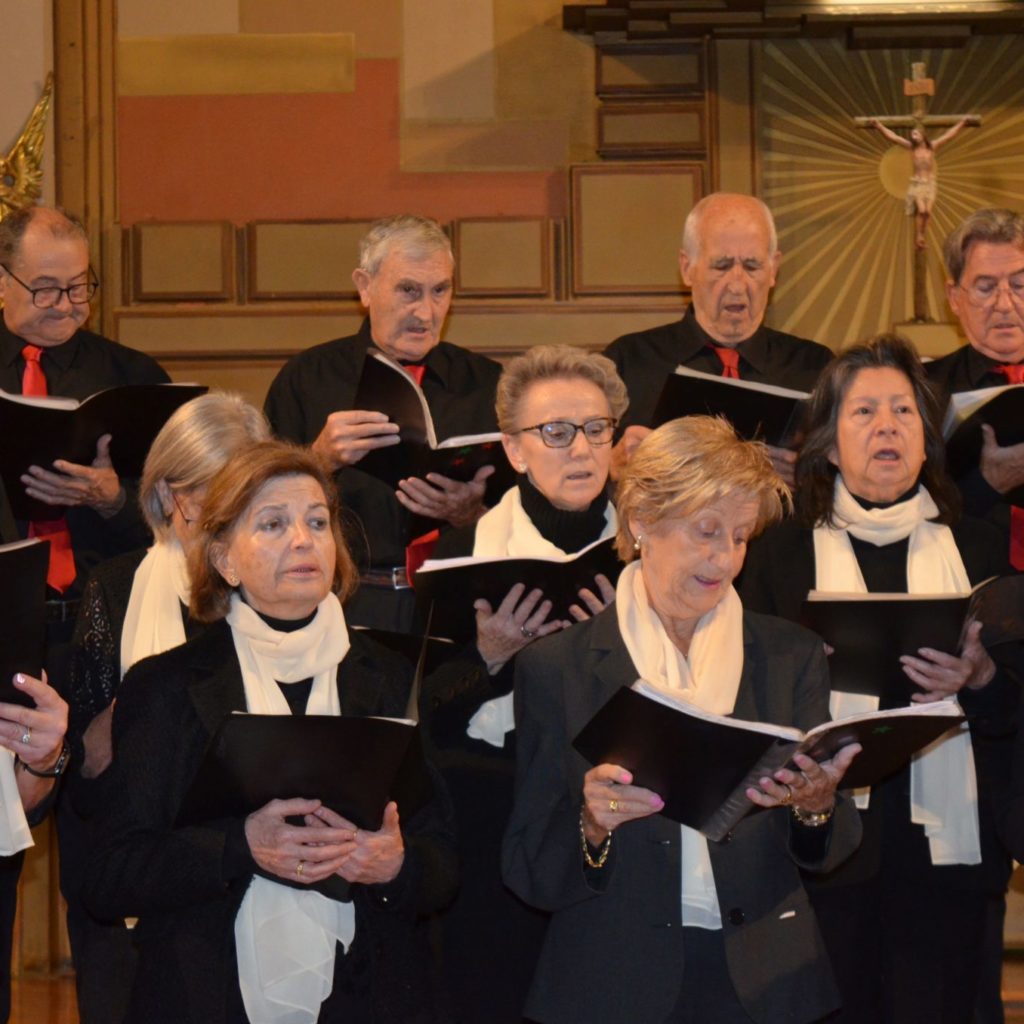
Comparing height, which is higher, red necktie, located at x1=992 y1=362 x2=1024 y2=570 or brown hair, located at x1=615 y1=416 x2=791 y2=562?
brown hair, located at x1=615 y1=416 x2=791 y2=562

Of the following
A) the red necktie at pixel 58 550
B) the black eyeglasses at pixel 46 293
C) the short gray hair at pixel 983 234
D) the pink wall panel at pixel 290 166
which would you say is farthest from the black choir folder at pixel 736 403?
the pink wall panel at pixel 290 166

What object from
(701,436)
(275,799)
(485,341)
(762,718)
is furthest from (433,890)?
(485,341)

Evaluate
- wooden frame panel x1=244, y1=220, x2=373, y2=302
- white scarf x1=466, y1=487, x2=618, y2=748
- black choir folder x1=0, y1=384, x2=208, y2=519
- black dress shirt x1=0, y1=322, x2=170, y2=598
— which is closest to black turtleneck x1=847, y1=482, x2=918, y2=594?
white scarf x1=466, y1=487, x2=618, y2=748

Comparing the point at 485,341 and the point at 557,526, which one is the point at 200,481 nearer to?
the point at 557,526

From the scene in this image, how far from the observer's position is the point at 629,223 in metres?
5.86

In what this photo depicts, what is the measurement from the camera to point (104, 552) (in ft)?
13.8

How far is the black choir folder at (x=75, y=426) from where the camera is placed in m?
3.74

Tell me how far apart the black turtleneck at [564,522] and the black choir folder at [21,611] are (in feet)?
4.19

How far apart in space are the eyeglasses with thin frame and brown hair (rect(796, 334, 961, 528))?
57cm

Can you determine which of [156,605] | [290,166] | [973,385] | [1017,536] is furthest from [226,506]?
[290,166]

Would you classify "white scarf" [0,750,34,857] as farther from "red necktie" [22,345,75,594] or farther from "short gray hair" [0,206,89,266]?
"short gray hair" [0,206,89,266]

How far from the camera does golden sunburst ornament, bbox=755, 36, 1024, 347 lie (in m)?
5.88

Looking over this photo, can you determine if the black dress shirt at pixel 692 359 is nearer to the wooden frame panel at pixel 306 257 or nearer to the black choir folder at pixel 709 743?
the wooden frame panel at pixel 306 257

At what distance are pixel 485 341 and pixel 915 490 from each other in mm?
2383
